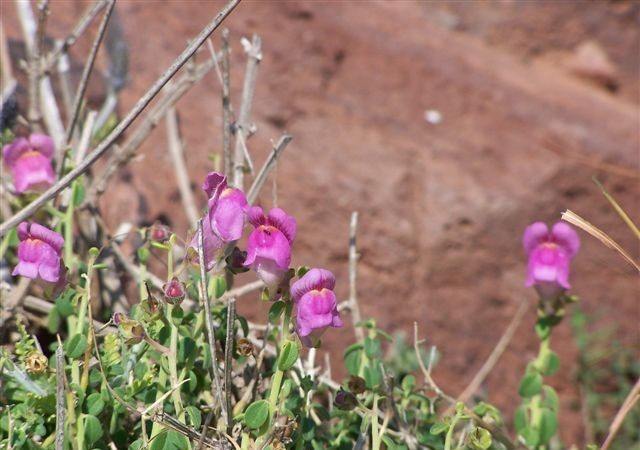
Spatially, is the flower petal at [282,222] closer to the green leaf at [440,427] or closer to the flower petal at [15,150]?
the green leaf at [440,427]

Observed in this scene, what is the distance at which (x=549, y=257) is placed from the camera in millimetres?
1804

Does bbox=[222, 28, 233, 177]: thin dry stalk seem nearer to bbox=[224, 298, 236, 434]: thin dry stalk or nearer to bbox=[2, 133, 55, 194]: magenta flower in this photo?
bbox=[2, 133, 55, 194]: magenta flower

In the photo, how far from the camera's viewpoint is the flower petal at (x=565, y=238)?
1835 mm

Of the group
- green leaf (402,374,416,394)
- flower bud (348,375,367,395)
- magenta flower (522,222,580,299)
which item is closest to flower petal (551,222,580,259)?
magenta flower (522,222,580,299)

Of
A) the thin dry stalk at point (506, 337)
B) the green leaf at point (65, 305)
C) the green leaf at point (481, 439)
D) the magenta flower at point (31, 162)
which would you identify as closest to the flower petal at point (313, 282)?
the green leaf at point (481, 439)

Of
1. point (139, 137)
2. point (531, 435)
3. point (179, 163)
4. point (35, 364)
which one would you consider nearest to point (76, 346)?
point (35, 364)

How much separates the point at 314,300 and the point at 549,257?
0.61 metres

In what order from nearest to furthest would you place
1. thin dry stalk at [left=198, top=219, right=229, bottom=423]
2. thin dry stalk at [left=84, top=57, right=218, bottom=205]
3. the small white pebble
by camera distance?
thin dry stalk at [left=198, top=219, right=229, bottom=423] < thin dry stalk at [left=84, top=57, right=218, bottom=205] < the small white pebble

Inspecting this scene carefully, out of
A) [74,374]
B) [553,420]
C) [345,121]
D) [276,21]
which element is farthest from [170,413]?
[276,21]

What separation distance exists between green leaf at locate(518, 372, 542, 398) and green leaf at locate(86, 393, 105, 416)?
79 cm

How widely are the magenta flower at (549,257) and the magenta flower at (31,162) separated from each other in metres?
0.93

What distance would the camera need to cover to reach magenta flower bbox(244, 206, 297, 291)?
1420 millimetres

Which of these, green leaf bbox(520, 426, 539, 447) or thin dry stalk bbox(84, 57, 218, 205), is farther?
thin dry stalk bbox(84, 57, 218, 205)

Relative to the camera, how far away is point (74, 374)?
1.50 m
